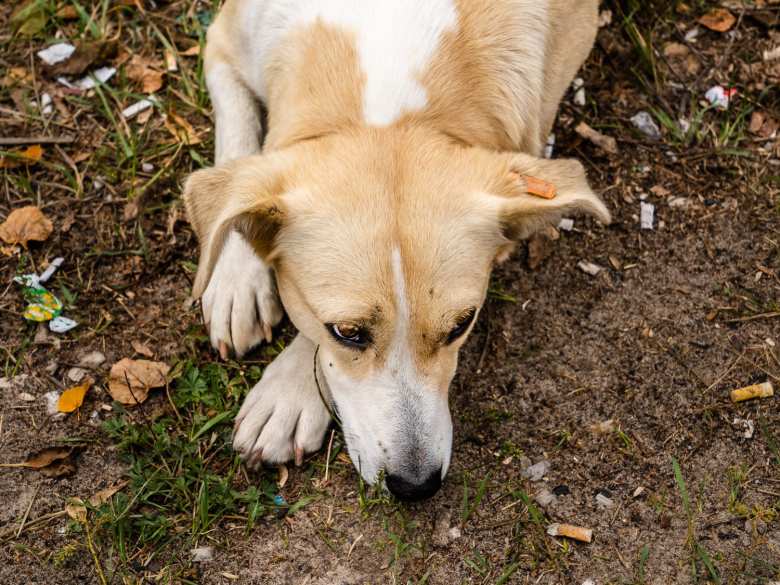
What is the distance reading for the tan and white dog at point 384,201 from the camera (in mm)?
2684

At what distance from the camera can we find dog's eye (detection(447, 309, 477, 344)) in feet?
9.29

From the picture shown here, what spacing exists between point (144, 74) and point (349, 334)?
2492 mm

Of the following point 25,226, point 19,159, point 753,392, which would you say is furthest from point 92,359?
point 753,392

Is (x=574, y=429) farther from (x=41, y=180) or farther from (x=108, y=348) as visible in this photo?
(x=41, y=180)

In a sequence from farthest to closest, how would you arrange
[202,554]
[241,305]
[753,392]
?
[753,392] < [241,305] < [202,554]

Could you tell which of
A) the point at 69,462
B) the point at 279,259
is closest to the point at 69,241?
the point at 69,462

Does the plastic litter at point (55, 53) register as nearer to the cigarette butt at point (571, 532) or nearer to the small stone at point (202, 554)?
the small stone at point (202, 554)

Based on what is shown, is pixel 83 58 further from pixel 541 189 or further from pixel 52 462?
pixel 541 189

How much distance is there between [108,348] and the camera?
146 inches

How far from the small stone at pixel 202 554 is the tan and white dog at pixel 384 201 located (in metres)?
0.42

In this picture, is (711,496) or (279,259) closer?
(279,259)

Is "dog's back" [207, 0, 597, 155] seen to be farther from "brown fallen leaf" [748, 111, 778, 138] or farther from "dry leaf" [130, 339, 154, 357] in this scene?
"brown fallen leaf" [748, 111, 778, 138]

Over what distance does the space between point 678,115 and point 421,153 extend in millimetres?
2337

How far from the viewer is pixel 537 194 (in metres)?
2.84
